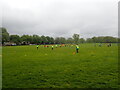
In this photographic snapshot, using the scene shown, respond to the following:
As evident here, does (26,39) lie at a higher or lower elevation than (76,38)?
lower

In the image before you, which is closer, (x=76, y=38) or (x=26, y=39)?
(x=26, y=39)

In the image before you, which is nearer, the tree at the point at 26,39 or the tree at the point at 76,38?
the tree at the point at 26,39

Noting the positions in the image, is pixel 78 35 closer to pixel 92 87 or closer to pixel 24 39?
pixel 24 39

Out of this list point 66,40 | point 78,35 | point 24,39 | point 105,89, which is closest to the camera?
point 105,89

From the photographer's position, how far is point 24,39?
12325 centimetres

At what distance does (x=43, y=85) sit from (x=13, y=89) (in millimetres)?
1502

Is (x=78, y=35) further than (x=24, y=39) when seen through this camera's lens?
Yes

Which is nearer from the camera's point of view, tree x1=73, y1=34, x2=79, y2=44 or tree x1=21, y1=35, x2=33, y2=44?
tree x1=21, y1=35, x2=33, y2=44

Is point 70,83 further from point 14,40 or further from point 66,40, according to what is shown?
point 66,40

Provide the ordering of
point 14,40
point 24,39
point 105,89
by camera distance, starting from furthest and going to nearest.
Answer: point 24,39, point 14,40, point 105,89

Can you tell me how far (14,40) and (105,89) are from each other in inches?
4549

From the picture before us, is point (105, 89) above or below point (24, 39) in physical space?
below

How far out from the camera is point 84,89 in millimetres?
5414

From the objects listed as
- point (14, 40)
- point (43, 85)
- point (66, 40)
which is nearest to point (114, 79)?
point (43, 85)
